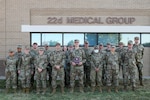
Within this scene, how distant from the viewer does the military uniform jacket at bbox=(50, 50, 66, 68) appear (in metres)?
12.1

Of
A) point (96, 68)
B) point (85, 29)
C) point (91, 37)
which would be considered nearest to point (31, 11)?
point (85, 29)

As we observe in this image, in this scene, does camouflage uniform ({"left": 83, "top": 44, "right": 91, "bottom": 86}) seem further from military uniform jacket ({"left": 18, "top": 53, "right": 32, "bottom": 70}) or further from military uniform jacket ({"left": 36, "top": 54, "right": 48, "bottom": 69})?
military uniform jacket ({"left": 18, "top": 53, "right": 32, "bottom": 70})

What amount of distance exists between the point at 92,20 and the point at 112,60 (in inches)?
202

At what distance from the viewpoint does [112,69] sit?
12336 millimetres

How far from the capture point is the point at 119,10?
1712 centimetres

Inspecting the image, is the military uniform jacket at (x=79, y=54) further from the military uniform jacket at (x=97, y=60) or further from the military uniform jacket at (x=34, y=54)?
the military uniform jacket at (x=34, y=54)

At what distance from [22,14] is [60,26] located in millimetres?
2131

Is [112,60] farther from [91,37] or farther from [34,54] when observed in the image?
[91,37]

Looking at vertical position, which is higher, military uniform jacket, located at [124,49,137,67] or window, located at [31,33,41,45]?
window, located at [31,33,41,45]

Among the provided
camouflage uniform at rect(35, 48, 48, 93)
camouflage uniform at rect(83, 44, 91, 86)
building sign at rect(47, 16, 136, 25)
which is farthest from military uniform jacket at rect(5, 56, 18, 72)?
building sign at rect(47, 16, 136, 25)

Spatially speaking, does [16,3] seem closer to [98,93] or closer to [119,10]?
[119,10]

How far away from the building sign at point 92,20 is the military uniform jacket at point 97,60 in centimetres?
496

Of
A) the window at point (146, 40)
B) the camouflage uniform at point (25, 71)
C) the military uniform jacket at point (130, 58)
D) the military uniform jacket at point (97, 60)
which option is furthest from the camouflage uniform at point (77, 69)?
the window at point (146, 40)

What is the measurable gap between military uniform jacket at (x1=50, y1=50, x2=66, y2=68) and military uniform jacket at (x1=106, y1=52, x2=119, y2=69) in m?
1.79
